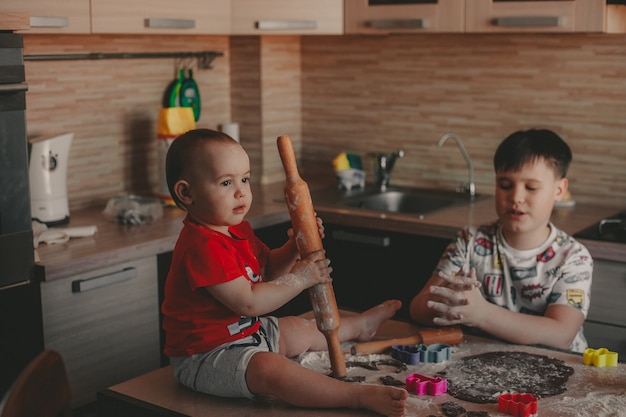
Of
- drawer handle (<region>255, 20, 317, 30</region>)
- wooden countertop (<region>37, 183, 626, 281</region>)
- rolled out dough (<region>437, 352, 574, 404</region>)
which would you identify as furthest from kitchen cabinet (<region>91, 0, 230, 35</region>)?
→ rolled out dough (<region>437, 352, 574, 404</region>)

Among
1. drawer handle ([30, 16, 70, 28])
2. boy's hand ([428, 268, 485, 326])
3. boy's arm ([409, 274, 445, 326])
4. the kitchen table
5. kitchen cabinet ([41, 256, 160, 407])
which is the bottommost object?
kitchen cabinet ([41, 256, 160, 407])

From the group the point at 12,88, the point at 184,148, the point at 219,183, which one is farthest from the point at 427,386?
the point at 12,88

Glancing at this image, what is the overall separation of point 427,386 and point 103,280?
124 cm

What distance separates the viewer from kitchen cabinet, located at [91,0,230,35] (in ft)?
9.50

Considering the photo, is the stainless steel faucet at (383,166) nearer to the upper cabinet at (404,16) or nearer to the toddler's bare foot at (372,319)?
the upper cabinet at (404,16)

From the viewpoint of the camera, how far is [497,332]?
6.68 feet

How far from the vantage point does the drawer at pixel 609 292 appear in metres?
2.71

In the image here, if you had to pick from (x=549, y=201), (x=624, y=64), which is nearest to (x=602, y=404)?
(x=549, y=201)

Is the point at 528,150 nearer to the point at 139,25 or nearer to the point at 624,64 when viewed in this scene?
the point at 624,64

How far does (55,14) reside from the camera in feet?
8.99

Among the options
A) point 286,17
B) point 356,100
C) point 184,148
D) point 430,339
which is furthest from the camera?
point 356,100

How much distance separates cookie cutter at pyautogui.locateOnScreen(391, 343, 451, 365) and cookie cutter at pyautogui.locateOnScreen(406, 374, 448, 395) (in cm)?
15

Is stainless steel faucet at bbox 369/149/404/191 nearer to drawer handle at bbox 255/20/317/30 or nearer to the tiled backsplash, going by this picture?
the tiled backsplash

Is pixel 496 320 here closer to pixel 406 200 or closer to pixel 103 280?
pixel 103 280
